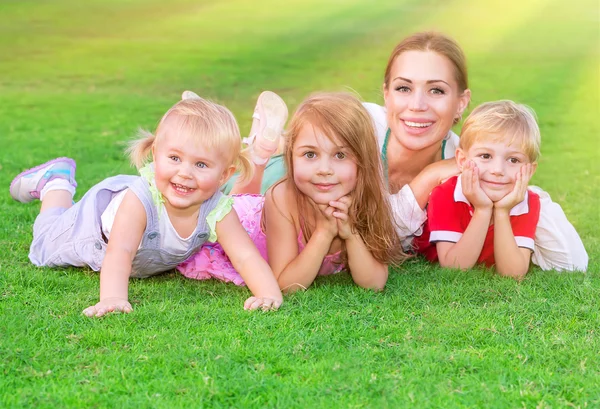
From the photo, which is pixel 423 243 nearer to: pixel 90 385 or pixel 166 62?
pixel 90 385

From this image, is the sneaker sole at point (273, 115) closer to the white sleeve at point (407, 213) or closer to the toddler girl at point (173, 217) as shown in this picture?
the white sleeve at point (407, 213)

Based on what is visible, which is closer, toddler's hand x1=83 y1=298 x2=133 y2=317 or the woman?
toddler's hand x1=83 y1=298 x2=133 y2=317

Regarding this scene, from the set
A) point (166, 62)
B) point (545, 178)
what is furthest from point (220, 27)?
point (545, 178)

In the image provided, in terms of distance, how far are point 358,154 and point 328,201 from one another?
32cm

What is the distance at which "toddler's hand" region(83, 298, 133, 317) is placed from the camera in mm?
4355

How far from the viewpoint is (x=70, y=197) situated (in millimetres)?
6078

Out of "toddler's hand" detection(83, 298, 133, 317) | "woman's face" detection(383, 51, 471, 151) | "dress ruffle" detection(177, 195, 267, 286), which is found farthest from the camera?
"woman's face" detection(383, 51, 471, 151)

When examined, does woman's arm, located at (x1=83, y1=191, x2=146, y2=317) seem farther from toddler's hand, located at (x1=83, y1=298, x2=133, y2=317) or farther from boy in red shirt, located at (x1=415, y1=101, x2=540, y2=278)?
boy in red shirt, located at (x1=415, y1=101, x2=540, y2=278)

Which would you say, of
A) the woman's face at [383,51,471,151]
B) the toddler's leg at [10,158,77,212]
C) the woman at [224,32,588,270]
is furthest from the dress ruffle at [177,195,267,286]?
the woman's face at [383,51,471,151]

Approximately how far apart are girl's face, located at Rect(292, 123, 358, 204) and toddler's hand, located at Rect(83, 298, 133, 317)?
1.20 m

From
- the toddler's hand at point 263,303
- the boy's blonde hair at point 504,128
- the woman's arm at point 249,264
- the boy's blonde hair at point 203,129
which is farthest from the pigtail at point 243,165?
the boy's blonde hair at point 504,128

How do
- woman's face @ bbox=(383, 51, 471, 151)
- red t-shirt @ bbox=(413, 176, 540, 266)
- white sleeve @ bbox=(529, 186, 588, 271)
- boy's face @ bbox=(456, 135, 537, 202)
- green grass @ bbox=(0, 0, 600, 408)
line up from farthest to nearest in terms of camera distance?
woman's face @ bbox=(383, 51, 471, 151) → white sleeve @ bbox=(529, 186, 588, 271) → red t-shirt @ bbox=(413, 176, 540, 266) → boy's face @ bbox=(456, 135, 537, 202) → green grass @ bbox=(0, 0, 600, 408)

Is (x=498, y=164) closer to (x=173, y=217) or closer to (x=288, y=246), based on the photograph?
(x=288, y=246)

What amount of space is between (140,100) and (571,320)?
1211 cm
